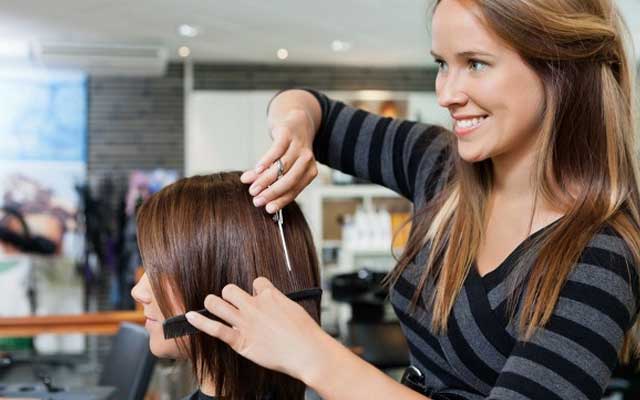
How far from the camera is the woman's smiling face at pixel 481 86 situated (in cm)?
96

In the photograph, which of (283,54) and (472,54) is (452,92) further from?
(283,54)

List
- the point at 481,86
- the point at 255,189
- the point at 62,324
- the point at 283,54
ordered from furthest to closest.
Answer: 1. the point at 283,54
2. the point at 62,324
3. the point at 255,189
4. the point at 481,86

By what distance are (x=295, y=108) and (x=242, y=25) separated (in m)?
4.25

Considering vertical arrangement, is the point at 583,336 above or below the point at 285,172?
below

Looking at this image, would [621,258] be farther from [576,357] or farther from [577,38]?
[577,38]

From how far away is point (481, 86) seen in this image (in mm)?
957

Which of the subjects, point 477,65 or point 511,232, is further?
point 511,232

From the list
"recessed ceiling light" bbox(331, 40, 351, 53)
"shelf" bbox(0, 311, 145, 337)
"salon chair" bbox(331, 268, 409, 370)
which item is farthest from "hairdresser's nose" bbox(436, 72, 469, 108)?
"recessed ceiling light" bbox(331, 40, 351, 53)

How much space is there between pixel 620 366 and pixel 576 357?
297cm

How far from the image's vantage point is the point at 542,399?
82 centimetres

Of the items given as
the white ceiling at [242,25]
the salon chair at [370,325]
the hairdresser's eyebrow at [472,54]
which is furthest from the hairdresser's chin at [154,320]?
the white ceiling at [242,25]

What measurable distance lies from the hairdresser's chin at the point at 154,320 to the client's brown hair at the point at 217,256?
25mm

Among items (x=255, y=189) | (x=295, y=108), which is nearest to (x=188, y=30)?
(x=295, y=108)

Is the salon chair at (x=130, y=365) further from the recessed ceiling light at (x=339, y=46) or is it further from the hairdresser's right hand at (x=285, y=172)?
the recessed ceiling light at (x=339, y=46)
